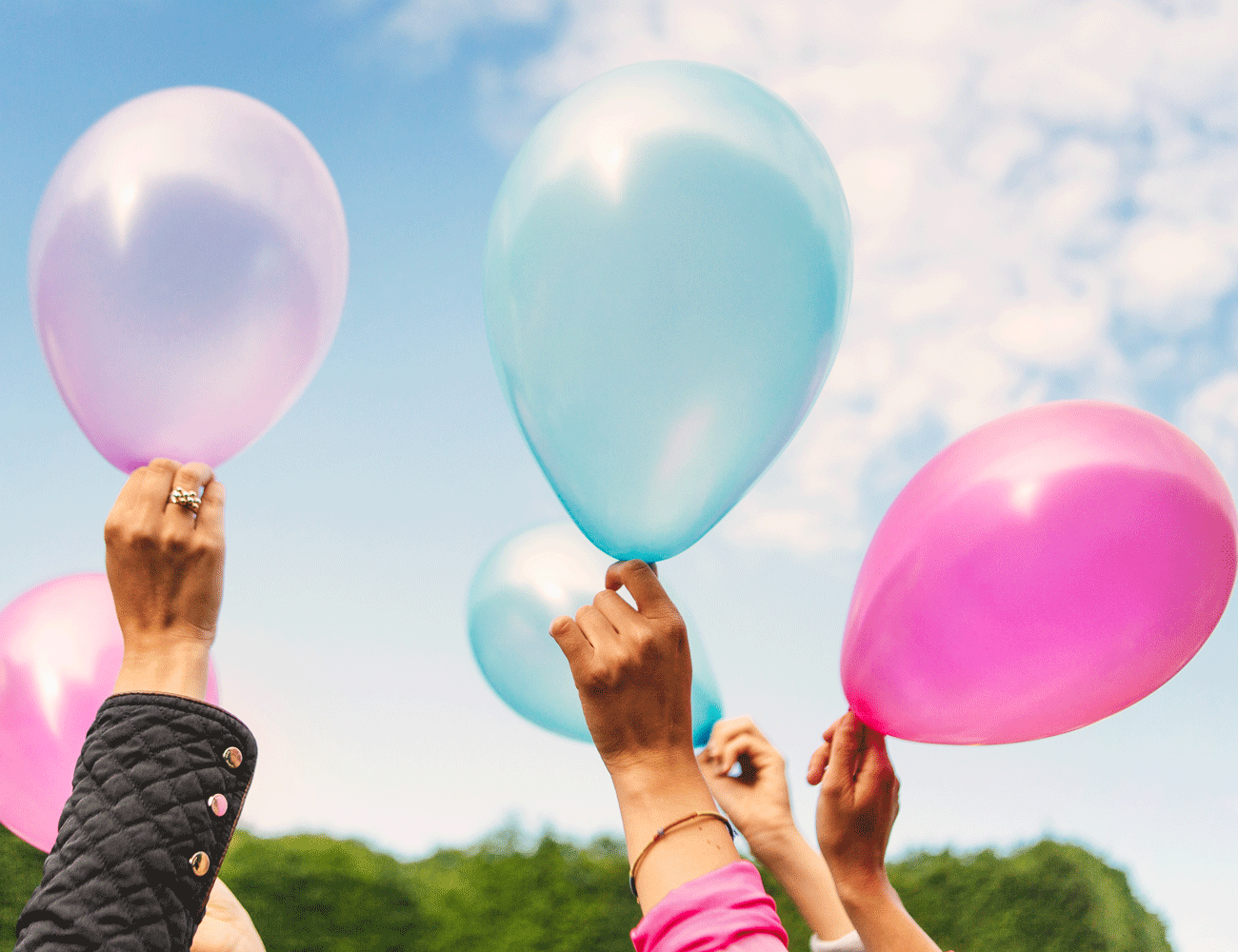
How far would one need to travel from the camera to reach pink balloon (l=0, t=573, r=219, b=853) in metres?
2.24

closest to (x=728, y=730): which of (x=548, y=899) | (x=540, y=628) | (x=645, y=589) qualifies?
(x=540, y=628)

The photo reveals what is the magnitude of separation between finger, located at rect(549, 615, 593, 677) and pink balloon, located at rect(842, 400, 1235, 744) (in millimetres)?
696

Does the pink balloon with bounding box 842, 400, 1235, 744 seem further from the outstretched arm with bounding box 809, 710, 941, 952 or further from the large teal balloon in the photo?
the large teal balloon

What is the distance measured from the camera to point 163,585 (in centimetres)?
107

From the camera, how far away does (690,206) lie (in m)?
1.45

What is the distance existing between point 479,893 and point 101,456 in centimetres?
663

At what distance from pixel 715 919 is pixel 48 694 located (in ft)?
6.41

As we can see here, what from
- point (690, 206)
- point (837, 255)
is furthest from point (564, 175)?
point (837, 255)

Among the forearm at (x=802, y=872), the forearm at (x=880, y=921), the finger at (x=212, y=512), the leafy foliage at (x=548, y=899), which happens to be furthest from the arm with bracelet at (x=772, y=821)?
the leafy foliage at (x=548, y=899)

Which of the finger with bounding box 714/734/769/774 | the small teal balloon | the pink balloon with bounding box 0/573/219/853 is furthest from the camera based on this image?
the small teal balloon

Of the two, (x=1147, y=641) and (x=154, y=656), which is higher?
(x=1147, y=641)

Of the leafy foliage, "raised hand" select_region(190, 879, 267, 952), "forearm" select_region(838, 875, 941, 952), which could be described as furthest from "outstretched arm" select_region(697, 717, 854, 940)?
the leafy foliage

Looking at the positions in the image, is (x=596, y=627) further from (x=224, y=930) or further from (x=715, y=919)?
(x=224, y=930)

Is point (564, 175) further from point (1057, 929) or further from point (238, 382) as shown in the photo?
point (1057, 929)
